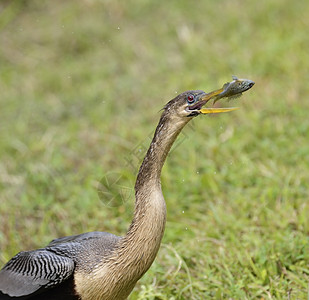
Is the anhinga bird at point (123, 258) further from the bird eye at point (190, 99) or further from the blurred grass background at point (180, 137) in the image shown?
the blurred grass background at point (180, 137)

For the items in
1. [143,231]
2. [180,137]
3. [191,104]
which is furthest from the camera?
[180,137]

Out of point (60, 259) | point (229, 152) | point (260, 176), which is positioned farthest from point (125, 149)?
point (60, 259)

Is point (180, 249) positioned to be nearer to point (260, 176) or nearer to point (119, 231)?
point (119, 231)

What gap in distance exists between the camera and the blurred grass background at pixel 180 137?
11.1 feet

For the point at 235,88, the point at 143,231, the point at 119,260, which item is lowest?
the point at 119,260

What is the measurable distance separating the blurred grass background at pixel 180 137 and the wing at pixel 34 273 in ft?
1.82

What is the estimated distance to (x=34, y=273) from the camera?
259cm

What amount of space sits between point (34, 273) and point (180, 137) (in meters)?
1.57

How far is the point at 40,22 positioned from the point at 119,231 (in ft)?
15.7

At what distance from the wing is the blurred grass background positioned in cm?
55

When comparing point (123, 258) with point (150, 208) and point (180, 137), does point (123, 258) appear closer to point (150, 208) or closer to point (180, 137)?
point (150, 208)

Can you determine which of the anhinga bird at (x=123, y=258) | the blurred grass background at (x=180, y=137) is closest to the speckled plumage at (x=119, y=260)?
the anhinga bird at (x=123, y=258)

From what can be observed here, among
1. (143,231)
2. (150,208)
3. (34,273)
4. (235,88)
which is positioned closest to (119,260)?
(143,231)

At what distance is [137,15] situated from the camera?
773cm
